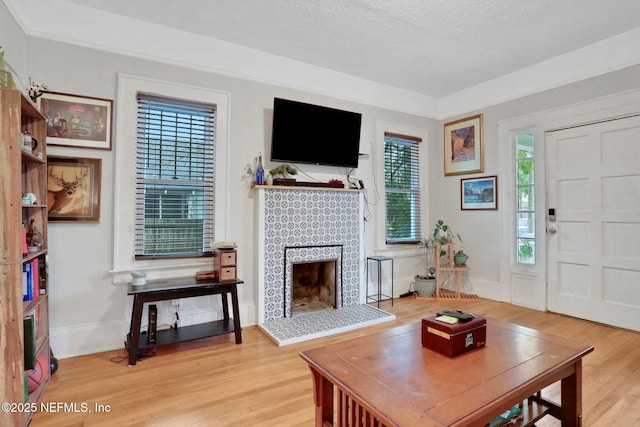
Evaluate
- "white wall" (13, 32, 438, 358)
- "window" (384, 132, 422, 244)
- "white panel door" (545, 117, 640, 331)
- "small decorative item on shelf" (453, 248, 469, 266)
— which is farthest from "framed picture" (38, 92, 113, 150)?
"white panel door" (545, 117, 640, 331)

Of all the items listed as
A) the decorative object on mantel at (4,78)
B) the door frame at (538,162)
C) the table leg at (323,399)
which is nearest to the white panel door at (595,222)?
the door frame at (538,162)

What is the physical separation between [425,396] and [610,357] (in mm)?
2461

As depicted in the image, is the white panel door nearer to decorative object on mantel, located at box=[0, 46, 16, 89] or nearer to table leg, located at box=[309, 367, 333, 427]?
table leg, located at box=[309, 367, 333, 427]

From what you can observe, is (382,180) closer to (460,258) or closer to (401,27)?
(460,258)

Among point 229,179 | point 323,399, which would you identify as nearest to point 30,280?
point 229,179

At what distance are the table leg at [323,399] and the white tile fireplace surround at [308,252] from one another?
1477 millimetres

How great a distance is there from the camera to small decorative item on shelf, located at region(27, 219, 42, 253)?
6.97ft

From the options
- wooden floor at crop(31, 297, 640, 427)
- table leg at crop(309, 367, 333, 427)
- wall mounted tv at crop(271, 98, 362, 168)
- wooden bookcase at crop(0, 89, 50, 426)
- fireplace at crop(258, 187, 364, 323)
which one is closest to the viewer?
table leg at crop(309, 367, 333, 427)

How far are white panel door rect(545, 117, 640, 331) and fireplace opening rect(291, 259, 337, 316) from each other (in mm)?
2566

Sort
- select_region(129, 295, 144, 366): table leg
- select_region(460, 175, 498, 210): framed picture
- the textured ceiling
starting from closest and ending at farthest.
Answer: select_region(129, 295, 144, 366): table leg
the textured ceiling
select_region(460, 175, 498, 210): framed picture

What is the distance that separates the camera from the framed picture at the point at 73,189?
8.32 ft

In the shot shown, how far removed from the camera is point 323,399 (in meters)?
1.43

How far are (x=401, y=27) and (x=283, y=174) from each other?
1.85m

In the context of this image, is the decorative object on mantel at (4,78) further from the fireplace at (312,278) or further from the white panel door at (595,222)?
the white panel door at (595,222)
